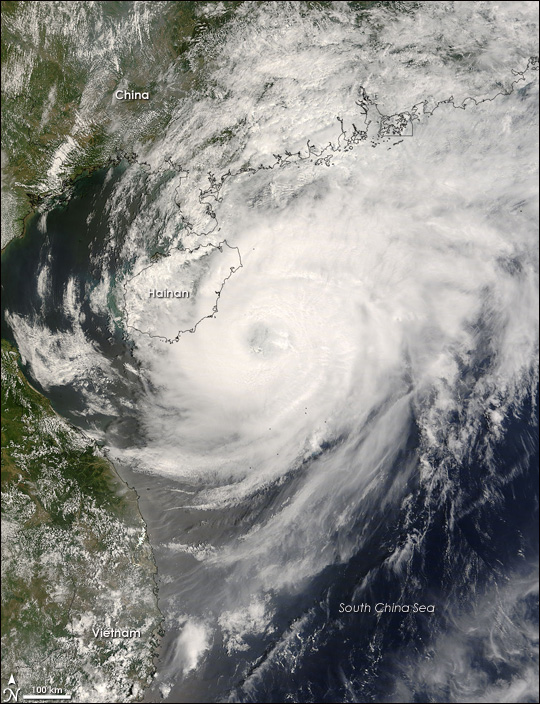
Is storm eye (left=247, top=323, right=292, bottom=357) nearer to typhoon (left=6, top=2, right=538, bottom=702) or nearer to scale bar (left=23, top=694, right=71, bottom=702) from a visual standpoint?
typhoon (left=6, top=2, right=538, bottom=702)

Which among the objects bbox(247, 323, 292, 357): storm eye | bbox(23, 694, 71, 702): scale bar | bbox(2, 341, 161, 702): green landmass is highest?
bbox(247, 323, 292, 357): storm eye

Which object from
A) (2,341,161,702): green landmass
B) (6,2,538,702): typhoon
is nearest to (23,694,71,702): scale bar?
(2,341,161,702): green landmass

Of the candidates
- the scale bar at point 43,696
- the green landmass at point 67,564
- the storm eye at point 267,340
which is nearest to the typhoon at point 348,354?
the storm eye at point 267,340

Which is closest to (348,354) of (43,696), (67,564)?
(67,564)

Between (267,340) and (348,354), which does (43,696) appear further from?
→ (348,354)

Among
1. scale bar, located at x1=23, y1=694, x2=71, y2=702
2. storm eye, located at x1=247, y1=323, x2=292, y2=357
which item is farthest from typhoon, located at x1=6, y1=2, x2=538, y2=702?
scale bar, located at x1=23, y1=694, x2=71, y2=702

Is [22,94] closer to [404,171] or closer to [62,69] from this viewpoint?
A: [62,69]

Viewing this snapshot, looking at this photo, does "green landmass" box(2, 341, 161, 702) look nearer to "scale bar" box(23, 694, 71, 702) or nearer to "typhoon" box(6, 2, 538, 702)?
"scale bar" box(23, 694, 71, 702)

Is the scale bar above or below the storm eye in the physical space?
below

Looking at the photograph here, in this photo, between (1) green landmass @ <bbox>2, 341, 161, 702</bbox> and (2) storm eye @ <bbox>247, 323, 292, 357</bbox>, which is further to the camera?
(1) green landmass @ <bbox>2, 341, 161, 702</bbox>
